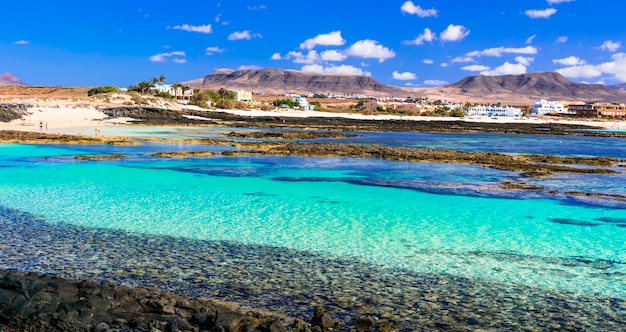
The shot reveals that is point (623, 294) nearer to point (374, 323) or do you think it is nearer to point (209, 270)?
point (374, 323)

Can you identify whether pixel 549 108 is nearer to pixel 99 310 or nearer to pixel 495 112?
pixel 495 112

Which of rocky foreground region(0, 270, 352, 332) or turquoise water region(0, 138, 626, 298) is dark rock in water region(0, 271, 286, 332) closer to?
rocky foreground region(0, 270, 352, 332)

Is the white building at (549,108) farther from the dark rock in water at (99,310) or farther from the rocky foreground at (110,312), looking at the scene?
the dark rock in water at (99,310)

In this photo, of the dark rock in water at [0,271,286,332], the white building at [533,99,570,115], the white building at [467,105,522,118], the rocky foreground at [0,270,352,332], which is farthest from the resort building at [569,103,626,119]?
the dark rock in water at [0,271,286,332]

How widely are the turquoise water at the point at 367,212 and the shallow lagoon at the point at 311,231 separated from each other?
0.18 feet

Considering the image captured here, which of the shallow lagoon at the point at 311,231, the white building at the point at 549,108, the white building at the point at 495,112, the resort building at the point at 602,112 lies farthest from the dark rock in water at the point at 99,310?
the white building at the point at 549,108

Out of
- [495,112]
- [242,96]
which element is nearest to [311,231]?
[242,96]

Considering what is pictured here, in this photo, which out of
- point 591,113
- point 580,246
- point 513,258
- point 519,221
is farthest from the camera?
point 591,113

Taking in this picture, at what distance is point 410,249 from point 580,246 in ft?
12.8

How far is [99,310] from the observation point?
6.39 metres

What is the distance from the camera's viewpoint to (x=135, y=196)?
17.2 m

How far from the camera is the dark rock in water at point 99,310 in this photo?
602 cm

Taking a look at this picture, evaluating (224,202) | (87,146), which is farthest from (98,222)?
(87,146)

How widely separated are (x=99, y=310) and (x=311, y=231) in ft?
22.3
